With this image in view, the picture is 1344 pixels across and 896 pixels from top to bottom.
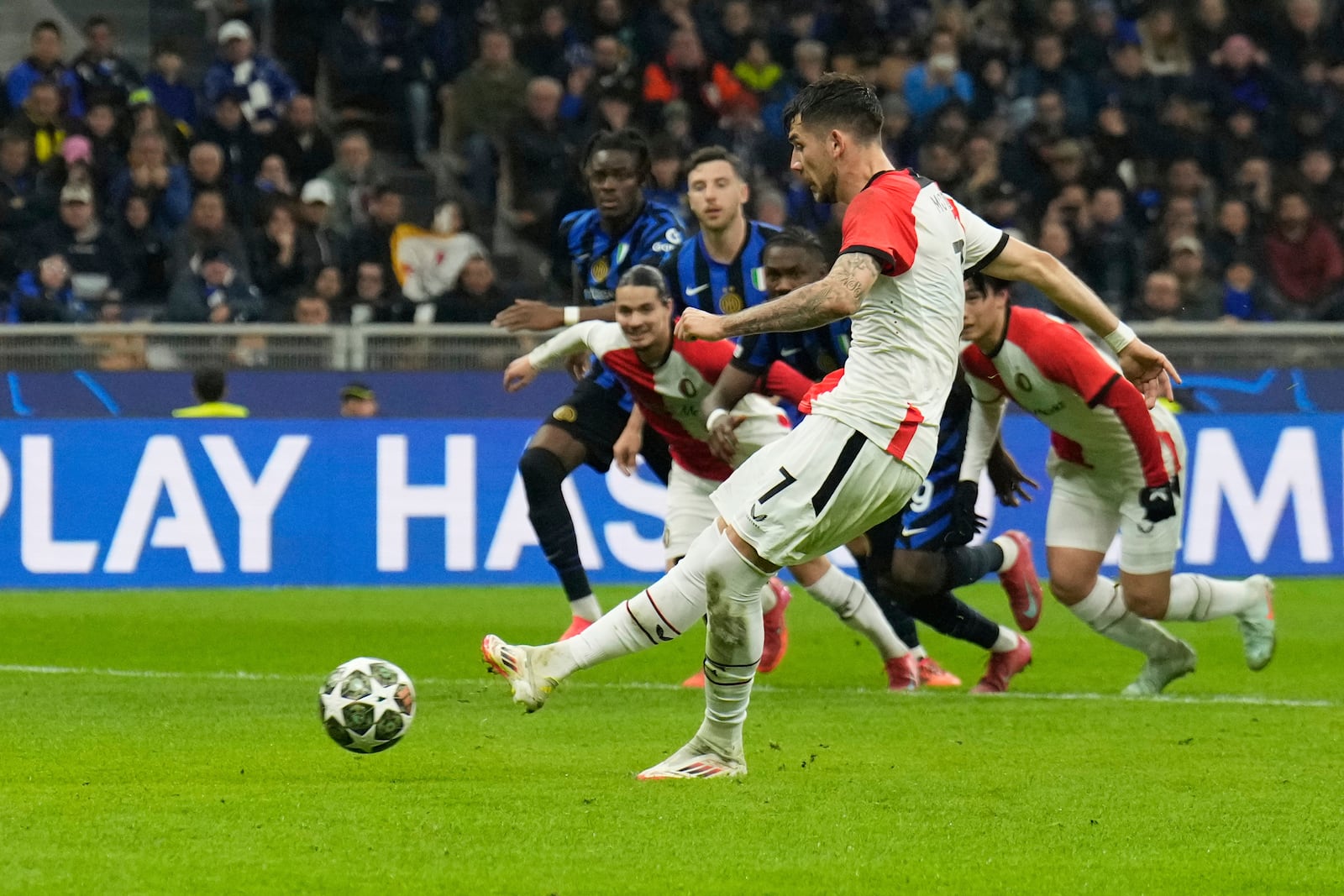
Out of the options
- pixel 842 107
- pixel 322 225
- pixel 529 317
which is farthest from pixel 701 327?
pixel 322 225

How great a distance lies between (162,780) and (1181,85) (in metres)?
15.1

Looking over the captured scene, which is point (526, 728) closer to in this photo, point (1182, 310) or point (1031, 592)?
point (1031, 592)

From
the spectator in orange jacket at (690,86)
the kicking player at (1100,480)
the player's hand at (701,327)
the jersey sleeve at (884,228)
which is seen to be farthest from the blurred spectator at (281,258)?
the player's hand at (701,327)

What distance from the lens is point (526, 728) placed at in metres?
7.37

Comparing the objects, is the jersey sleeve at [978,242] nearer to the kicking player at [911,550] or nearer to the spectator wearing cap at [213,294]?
the kicking player at [911,550]

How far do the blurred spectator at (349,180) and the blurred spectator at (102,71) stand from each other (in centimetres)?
172

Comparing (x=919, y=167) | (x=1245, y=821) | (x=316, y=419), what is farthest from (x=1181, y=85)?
(x=1245, y=821)

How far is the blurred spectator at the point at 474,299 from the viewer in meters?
15.2

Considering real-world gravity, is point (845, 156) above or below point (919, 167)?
above

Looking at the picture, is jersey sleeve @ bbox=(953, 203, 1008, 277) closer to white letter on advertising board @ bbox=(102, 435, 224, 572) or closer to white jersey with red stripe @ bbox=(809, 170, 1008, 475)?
white jersey with red stripe @ bbox=(809, 170, 1008, 475)

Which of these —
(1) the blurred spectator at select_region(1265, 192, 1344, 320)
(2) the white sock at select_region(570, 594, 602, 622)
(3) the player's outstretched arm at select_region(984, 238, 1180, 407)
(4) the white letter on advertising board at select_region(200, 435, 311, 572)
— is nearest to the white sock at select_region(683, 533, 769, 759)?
(3) the player's outstretched arm at select_region(984, 238, 1180, 407)

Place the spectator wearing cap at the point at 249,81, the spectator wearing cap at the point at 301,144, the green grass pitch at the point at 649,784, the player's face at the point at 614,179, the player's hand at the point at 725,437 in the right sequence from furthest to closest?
the spectator wearing cap at the point at 249,81, the spectator wearing cap at the point at 301,144, the player's face at the point at 614,179, the player's hand at the point at 725,437, the green grass pitch at the point at 649,784

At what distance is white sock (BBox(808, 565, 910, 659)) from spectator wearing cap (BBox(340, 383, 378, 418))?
18.4 feet

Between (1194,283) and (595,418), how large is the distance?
28.1ft
